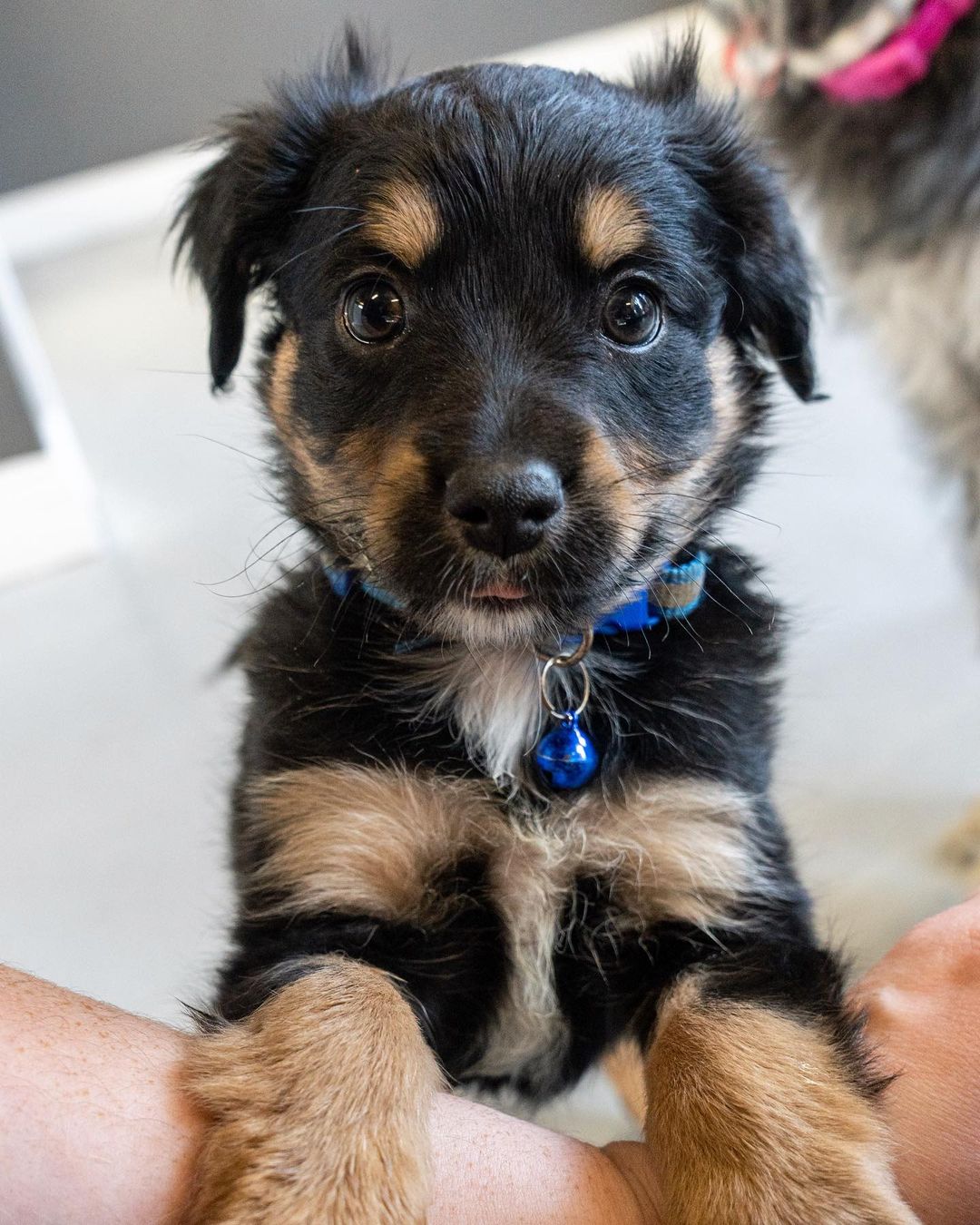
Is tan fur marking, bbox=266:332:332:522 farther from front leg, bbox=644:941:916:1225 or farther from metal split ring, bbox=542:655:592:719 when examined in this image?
front leg, bbox=644:941:916:1225

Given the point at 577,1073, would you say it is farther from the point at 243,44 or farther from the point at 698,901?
the point at 243,44

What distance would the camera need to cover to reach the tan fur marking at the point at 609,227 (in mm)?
1479

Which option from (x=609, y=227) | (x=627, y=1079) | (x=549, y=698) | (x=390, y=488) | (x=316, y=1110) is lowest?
(x=627, y=1079)

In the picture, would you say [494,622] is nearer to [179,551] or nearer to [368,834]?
[368,834]

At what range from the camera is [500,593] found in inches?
55.2

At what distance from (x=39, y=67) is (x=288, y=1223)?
16.8 ft

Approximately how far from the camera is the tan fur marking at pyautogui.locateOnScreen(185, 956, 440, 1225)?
117cm

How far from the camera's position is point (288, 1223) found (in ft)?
3.77

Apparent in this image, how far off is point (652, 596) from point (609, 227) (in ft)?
1.67

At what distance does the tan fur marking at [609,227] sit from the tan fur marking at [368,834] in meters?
0.73

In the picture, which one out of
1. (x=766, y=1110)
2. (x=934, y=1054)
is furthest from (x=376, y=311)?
(x=934, y=1054)

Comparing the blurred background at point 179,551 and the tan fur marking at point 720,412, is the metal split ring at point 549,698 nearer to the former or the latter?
the tan fur marking at point 720,412

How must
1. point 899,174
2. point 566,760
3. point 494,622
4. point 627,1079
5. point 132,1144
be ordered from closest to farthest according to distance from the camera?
1. point 132,1144
2. point 494,622
3. point 566,760
4. point 627,1079
5. point 899,174

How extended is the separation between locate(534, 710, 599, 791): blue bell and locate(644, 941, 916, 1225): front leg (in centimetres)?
31
